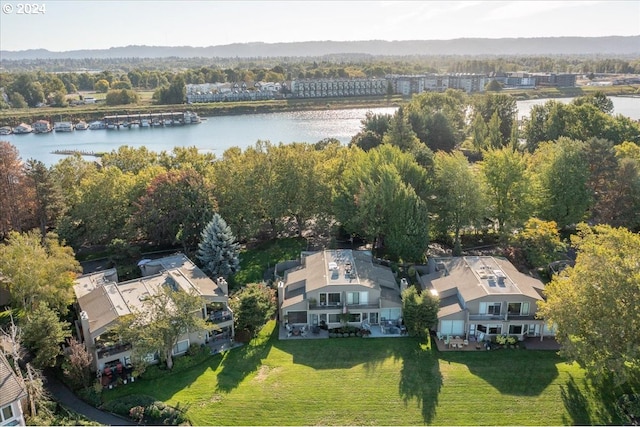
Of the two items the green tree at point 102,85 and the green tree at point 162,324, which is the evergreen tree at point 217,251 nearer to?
the green tree at point 162,324

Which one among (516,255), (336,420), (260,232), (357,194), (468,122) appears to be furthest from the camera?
(468,122)

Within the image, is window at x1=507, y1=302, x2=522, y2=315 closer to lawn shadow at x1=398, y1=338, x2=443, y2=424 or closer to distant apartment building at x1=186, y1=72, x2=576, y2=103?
lawn shadow at x1=398, y1=338, x2=443, y2=424

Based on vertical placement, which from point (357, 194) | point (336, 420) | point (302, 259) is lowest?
point (336, 420)

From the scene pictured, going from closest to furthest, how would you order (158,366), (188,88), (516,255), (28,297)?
1. (158,366)
2. (28,297)
3. (516,255)
4. (188,88)

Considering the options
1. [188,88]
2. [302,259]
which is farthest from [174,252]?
[188,88]

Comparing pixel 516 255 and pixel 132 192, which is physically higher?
pixel 132 192

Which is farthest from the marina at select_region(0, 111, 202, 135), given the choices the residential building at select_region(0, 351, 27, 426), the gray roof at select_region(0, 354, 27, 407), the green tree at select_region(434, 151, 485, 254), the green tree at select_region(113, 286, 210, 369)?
the residential building at select_region(0, 351, 27, 426)

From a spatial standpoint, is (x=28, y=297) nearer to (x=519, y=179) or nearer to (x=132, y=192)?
(x=132, y=192)
